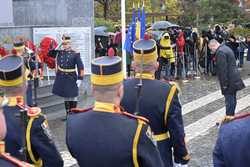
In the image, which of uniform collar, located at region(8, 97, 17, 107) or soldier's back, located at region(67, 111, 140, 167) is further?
uniform collar, located at region(8, 97, 17, 107)

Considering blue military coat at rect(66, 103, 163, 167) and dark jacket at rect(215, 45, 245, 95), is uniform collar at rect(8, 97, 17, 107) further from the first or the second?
dark jacket at rect(215, 45, 245, 95)

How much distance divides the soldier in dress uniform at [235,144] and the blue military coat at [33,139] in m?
1.51

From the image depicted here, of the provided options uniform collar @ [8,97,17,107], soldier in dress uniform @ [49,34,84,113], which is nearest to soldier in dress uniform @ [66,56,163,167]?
uniform collar @ [8,97,17,107]

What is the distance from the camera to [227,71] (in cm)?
1011

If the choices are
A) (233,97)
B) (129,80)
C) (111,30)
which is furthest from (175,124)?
(111,30)

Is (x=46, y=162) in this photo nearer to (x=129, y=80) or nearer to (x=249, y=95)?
(x=129, y=80)

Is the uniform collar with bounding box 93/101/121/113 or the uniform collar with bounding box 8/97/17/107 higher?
the uniform collar with bounding box 93/101/121/113

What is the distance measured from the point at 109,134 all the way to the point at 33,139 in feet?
2.82

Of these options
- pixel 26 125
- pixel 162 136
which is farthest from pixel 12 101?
pixel 162 136

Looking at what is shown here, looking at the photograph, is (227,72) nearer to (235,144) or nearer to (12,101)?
(12,101)

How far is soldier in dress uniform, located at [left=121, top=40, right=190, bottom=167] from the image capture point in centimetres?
493

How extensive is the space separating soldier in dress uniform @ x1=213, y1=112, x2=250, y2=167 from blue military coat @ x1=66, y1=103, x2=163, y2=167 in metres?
0.58

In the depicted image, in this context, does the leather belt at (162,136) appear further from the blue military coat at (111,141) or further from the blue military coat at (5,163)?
the blue military coat at (5,163)

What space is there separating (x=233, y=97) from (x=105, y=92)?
6967 mm
